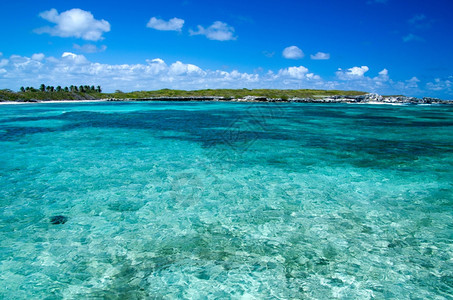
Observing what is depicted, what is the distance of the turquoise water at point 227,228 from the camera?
5734mm

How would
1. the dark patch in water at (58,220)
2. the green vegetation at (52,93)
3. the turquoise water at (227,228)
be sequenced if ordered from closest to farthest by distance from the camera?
the turquoise water at (227,228) < the dark patch in water at (58,220) < the green vegetation at (52,93)

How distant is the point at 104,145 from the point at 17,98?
102 m

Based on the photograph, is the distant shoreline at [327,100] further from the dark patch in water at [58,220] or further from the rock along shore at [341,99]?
the dark patch in water at [58,220]

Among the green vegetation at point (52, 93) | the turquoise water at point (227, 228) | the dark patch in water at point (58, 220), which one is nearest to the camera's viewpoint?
the turquoise water at point (227, 228)

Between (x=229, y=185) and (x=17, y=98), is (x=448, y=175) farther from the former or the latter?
(x=17, y=98)

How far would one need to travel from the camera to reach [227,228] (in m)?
8.10

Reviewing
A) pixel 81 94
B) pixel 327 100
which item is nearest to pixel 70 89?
pixel 81 94

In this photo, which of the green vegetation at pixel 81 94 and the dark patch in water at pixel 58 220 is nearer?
the dark patch in water at pixel 58 220

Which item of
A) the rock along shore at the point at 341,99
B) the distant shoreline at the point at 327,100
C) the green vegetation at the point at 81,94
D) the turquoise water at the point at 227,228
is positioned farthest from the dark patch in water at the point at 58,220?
the green vegetation at the point at 81,94

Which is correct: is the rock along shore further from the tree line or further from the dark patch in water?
the dark patch in water

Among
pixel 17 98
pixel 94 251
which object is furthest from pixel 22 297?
pixel 17 98

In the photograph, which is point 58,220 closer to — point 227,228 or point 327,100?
point 227,228

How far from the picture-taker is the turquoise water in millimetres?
5734

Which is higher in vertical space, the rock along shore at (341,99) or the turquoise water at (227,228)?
the rock along shore at (341,99)
